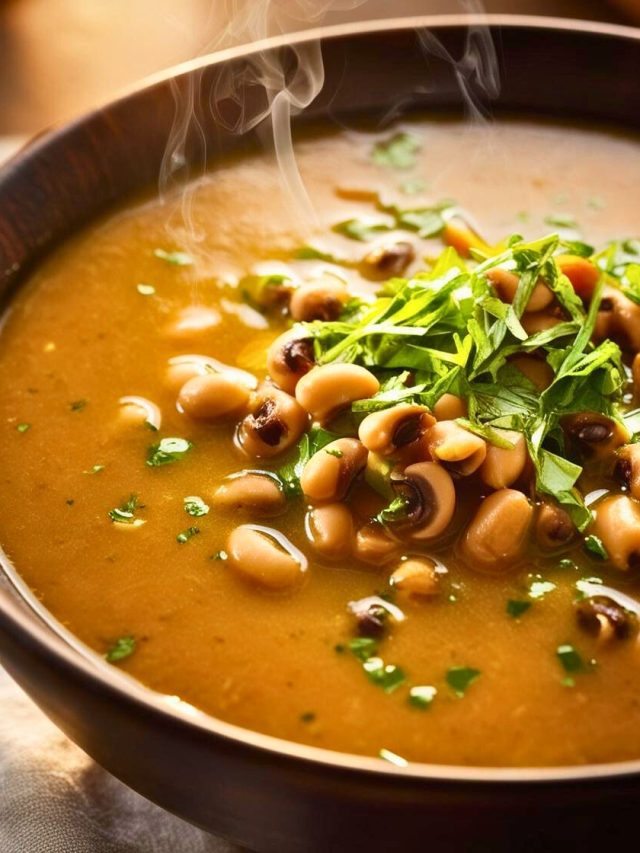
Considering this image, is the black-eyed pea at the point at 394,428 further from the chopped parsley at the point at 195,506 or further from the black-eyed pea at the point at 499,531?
the chopped parsley at the point at 195,506

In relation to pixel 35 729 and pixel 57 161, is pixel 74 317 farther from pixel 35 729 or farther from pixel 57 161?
pixel 35 729

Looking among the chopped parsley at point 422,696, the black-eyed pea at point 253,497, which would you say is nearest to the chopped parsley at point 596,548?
the chopped parsley at point 422,696

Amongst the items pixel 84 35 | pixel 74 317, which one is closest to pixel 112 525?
pixel 74 317

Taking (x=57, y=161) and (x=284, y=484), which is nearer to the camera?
(x=284, y=484)

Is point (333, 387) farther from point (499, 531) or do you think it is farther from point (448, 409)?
point (499, 531)

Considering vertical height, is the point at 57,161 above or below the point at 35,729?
above

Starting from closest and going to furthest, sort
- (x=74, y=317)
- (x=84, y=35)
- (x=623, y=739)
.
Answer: (x=623, y=739)
(x=74, y=317)
(x=84, y=35)

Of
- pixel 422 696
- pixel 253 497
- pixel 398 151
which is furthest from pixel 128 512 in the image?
pixel 398 151

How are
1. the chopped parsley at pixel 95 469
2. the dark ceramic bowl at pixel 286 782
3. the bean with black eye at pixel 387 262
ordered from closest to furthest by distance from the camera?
1. the dark ceramic bowl at pixel 286 782
2. the chopped parsley at pixel 95 469
3. the bean with black eye at pixel 387 262
